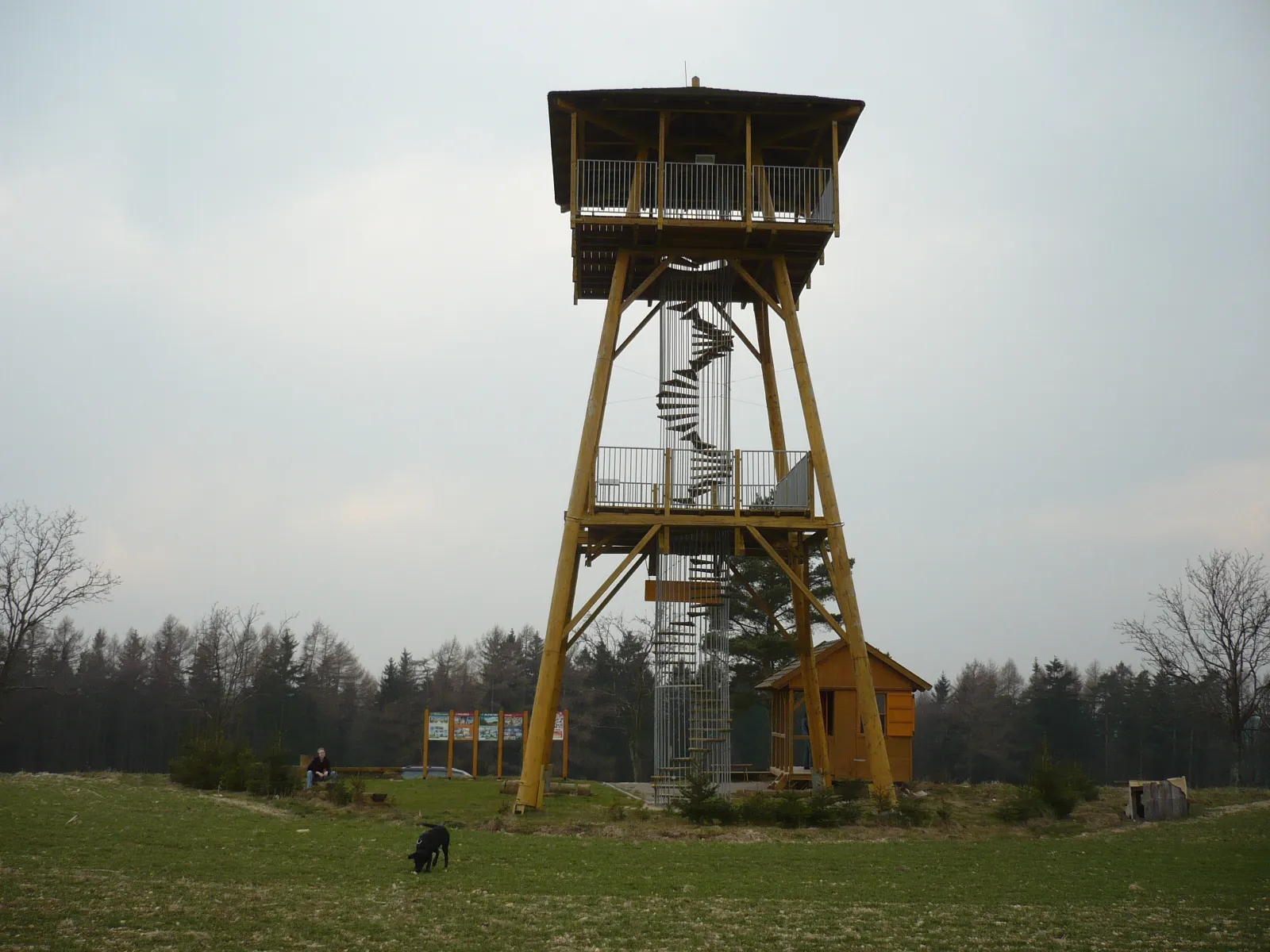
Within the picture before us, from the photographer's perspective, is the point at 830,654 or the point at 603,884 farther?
the point at 830,654

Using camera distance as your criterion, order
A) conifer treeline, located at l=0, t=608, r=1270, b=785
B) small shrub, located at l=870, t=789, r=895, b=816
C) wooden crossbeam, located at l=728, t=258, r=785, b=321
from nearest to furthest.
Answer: small shrub, located at l=870, t=789, r=895, b=816 → wooden crossbeam, located at l=728, t=258, r=785, b=321 → conifer treeline, located at l=0, t=608, r=1270, b=785

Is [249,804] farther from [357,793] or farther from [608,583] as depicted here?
[608,583]

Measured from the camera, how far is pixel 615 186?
21.9 metres

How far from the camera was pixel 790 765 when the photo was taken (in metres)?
27.5

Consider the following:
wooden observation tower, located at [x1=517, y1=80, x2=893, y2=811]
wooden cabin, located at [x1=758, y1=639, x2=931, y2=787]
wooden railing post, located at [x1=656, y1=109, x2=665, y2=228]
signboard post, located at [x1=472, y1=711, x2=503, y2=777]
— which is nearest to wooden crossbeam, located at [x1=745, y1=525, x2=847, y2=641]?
wooden observation tower, located at [x1=517, y1=80, x2=893, y2=811]

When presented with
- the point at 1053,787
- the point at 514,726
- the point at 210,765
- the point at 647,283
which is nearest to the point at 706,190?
the point at 647,283

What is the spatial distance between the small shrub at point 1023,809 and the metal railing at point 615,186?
1275cm

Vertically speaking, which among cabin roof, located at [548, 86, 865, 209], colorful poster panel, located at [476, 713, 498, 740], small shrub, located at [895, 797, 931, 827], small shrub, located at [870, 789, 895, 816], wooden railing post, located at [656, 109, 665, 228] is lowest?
small shrub, located at [895, 797, 931, 827]

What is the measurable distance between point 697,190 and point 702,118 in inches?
55.6

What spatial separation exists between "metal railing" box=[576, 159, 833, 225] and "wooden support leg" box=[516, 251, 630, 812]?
2.35 m

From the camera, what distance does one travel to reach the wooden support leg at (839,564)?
62.6 feet

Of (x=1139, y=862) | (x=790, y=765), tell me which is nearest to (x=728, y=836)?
(x=1139, y=862)

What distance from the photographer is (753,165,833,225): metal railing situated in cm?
2094

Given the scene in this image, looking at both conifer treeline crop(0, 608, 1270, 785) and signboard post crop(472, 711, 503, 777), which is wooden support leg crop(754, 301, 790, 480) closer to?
signboard post crop(472, 711, 503, 777)
